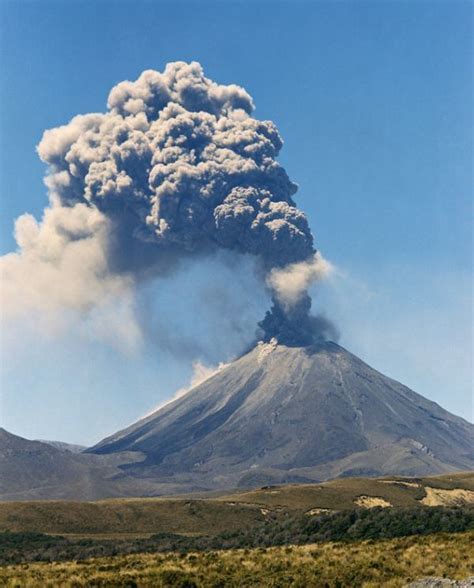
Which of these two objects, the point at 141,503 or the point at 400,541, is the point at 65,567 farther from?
the point at 141,503

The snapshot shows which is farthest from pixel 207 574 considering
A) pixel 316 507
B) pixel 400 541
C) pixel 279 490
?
pixel 279 490

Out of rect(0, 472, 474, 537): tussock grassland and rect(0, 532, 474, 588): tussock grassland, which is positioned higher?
rect(0, 472, 474, 537): tussock grassland

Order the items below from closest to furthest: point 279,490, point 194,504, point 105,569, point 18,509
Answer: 1. point 105,569
2. point 18,509
3. point 194,504
4. point 279,490

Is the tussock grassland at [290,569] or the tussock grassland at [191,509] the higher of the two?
the tussock grassland at [191,509]

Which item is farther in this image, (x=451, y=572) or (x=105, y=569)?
(x=105, y=569)

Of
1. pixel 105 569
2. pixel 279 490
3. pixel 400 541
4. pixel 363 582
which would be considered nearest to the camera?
pixel 363 582

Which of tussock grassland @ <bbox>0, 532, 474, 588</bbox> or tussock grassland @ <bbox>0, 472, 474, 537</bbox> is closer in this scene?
tussock grassland @ <bbox>0, 532, 474, 588</bbox>

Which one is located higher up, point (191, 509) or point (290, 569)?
point (191, 509)
